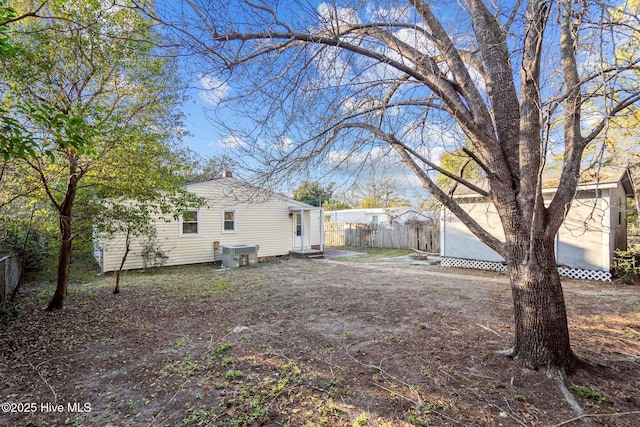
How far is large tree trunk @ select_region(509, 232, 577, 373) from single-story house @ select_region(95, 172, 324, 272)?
21.8 feet

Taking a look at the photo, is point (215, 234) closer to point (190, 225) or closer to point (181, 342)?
point (190, 225)

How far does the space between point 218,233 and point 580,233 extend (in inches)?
476

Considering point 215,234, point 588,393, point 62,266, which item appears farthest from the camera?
point 215,234

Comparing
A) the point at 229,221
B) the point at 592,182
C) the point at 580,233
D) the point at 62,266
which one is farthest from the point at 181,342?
the point at 580,233

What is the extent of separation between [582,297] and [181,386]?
7.50m

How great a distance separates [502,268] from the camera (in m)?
9.88

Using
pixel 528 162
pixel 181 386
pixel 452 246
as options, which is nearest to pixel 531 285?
pixel 528 162

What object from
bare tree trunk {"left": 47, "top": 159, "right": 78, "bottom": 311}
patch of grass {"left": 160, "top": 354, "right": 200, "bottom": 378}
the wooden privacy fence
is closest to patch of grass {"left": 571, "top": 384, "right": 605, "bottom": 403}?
patch of grass {"left": 160, "top": 354, "right": 200, "bottom": 378}

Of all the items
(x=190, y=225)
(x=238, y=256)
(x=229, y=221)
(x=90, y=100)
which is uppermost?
(x=90, y=100)

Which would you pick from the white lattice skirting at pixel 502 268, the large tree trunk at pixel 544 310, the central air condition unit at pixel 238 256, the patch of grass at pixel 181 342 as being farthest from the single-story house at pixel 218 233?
the large tree trunk at pixel 544 310

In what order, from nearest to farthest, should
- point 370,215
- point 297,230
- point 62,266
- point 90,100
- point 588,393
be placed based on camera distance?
point 588,393 → point 90,100 → point 62,266 → point 297,230 → point 370,215

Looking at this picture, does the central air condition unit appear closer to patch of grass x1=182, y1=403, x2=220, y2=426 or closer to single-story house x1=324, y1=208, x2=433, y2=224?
patch of grass x1=182, y1=403, x2=220, y2=426

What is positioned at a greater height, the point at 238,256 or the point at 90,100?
the point at 90,100

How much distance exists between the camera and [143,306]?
5.96 metres
